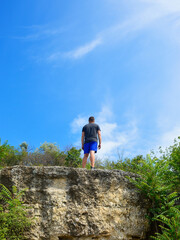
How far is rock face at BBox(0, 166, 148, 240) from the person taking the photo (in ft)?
27.9

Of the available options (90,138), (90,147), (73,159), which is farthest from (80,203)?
(73,159)

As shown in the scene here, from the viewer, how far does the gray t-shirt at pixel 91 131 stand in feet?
35.6

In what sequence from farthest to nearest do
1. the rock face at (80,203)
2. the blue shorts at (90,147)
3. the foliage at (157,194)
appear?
the blue shorts at (90,147), the foliage at (157,194), the rock face at (80,203)

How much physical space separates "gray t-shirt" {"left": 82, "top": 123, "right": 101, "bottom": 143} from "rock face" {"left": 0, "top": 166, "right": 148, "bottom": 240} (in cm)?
192

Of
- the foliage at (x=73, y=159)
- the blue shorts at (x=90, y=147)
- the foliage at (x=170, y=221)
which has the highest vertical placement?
the foliage at (x=73, y=159)

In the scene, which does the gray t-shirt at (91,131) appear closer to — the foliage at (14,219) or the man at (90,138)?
the man at (90,138)

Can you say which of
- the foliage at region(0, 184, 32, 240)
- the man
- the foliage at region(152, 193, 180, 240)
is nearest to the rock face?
the foliage at region(0, 184, 32, 240)

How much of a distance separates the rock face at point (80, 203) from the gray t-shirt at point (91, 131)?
1.92 metres

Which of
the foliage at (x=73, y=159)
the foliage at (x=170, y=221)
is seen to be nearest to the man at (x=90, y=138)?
the foliage at (x=170, y=221)

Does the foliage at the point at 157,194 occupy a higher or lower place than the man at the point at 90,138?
lower

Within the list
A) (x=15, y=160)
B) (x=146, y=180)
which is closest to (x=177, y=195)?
(x=146, y=180)

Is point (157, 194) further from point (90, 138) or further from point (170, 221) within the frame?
point (90, 138)

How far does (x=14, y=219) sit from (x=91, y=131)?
447 centimetres

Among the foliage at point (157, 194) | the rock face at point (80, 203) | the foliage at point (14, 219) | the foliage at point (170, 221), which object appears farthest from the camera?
the foliage at point (157, 194)
